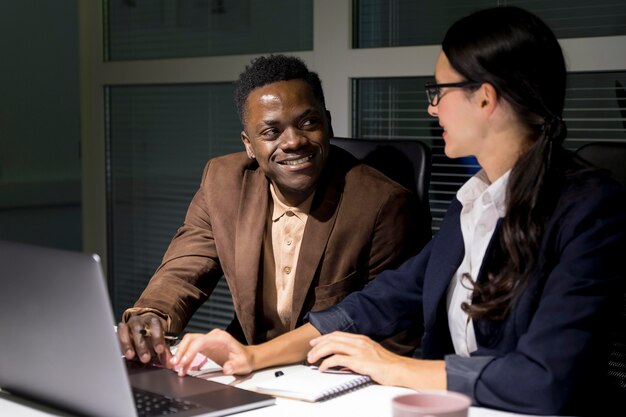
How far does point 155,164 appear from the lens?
4465 mm

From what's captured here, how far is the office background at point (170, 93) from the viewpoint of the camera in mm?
3158

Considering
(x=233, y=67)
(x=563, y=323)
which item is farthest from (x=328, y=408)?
(x=233, y=67)

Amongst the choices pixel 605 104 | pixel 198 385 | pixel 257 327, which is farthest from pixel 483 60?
pixel 605 104

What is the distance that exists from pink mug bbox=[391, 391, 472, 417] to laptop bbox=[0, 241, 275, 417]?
39cm

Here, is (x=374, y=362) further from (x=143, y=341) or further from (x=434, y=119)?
(x=434, y=119)

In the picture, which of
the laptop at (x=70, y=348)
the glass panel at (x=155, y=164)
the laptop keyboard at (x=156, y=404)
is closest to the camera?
the laptop at (x=70, y=348)

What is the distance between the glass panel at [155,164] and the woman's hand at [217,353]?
2.34m

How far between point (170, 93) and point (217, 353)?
8.87 ft

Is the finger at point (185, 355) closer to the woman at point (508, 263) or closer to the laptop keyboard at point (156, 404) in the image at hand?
the woman at point (508, 263)

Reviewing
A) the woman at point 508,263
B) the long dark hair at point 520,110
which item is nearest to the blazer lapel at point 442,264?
the woman at point 508,263

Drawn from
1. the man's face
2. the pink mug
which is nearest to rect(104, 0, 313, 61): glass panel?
the man's face

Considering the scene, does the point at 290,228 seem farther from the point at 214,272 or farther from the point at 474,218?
the point at 474,218

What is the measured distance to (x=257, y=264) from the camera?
2.34 meters

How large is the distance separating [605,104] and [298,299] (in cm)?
138
